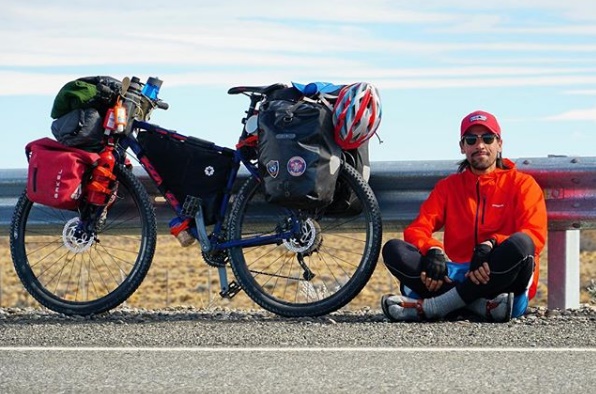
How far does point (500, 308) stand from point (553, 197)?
1.32 metres

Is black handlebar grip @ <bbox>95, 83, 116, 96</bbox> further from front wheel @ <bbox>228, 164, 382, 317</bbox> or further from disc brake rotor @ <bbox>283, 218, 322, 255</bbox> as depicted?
disc brake rotor @ <bbox>283, 218, 322, 255</bbox>

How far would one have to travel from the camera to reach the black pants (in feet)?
25.3

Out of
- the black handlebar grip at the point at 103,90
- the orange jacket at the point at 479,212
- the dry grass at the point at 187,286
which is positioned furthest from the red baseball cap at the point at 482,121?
the dry grass at the point at 187,286

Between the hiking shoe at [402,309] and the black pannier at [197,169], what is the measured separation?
59.1 inches

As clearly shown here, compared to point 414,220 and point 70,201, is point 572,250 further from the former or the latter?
point 70,201

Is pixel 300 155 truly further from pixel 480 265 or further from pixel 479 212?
pixel 480 265

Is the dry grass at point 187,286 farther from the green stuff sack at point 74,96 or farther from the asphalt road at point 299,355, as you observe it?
the asphalt road at point 299,355

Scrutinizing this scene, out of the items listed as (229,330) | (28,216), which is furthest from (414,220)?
(28,216)

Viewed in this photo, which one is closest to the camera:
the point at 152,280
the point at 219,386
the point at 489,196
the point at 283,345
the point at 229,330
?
the point at 219,386

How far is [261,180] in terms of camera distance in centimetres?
861

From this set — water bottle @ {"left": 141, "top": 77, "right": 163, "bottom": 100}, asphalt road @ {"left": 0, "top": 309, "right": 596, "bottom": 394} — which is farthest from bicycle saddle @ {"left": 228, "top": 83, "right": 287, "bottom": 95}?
asphalt road @ {"left": 0, "top": 309, "right": 596, "bottom": 394}

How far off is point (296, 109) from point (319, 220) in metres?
0.89

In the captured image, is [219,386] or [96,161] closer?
[219,386]

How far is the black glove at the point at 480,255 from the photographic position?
7.79 metres
